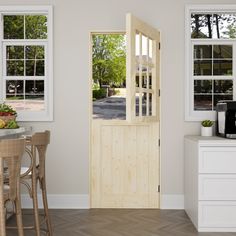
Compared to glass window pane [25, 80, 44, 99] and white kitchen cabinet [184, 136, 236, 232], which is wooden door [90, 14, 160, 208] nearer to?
glass window pane [25, 80, 44, 99]

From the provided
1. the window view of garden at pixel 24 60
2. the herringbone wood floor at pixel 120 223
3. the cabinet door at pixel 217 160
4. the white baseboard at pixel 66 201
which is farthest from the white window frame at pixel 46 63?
the cabinet door at pixel 217 160

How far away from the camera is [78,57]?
16.9 ft

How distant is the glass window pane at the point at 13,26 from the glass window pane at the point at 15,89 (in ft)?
1.91

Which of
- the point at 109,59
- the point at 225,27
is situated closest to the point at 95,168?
the point at 109,59

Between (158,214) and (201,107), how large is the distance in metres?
1.48

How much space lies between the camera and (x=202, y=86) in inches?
207

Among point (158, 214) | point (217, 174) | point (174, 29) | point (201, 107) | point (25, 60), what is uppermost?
point (174, 29)

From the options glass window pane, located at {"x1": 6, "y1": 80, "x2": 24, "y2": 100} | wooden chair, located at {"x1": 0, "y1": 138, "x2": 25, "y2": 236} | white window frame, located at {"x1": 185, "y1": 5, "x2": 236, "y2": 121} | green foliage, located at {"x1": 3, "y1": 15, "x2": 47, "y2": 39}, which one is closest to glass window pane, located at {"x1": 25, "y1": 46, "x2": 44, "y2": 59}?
green foliage, located at {"x1": 3, "y1": 15, "x2": 47, "y2": 39}

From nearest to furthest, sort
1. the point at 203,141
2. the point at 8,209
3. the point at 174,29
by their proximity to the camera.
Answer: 1. the point at 203,141
2. the point at 8,209
3. the point at 174,29

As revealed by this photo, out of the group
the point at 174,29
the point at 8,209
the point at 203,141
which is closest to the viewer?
the point at 203,141

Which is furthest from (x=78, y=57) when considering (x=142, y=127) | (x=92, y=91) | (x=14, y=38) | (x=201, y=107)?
(x=201, y=107)

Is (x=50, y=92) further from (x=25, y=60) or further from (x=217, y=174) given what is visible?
(x=217, y=174)

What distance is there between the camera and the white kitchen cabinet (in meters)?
4.17

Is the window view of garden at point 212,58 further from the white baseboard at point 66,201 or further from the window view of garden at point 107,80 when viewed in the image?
the white baseboard at point 66,201
